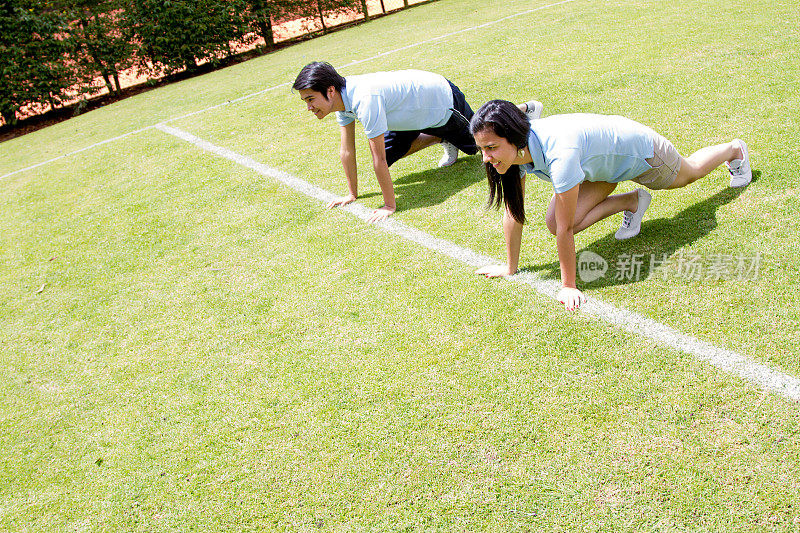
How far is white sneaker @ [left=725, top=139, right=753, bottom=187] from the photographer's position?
13.0ft

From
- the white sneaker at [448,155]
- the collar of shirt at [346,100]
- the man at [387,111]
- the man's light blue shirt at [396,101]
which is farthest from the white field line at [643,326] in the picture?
the white sneaker at [448,155]

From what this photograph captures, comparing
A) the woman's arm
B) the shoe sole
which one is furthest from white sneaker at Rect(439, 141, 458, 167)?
the woman's arm

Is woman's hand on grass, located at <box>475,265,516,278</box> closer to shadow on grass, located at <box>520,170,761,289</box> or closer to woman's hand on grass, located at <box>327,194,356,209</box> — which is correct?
shadow on grass, located at <box>520,170,761,289</box>

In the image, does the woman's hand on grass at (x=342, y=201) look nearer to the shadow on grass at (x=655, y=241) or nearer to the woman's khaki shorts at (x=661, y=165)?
the shadow on grass at (x=655, y=241)

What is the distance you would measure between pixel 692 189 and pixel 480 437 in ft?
8.29

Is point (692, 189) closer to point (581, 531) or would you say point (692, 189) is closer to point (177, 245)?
point (581, 531)

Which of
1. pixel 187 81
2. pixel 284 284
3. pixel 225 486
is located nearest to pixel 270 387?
pixel 225 486

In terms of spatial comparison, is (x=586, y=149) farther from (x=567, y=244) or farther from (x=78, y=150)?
(x=78, y=150)

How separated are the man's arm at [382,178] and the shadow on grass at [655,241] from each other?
1.41 meters

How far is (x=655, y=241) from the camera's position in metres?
3.64

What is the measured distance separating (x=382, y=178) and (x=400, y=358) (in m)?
1.85

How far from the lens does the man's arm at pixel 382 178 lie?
4516mm

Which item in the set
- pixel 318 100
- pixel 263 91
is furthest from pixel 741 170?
pixel 263 91

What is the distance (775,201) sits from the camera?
3.78 m
